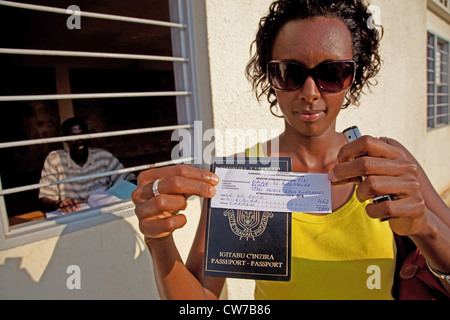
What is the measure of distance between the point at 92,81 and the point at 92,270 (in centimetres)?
892

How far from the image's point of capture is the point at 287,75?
3.60 ft

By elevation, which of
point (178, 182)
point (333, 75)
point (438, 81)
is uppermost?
point (438, 81)

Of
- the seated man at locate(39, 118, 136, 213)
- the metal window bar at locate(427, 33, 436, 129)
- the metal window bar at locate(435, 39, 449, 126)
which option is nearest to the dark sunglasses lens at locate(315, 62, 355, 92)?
the seated man at locate(39, 118, 136, 213)

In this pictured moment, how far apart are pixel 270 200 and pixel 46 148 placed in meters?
8.83

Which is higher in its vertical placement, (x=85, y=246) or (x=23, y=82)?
(x=23, y=82)

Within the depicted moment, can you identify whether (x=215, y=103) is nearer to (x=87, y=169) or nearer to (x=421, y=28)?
(x=87, y=169)

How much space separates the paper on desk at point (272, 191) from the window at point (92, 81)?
3.69ft

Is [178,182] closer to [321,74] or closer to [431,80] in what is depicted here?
[321,74]

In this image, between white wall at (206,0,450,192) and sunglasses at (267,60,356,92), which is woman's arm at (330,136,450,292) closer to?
sunglasses at (267,60,356,92)

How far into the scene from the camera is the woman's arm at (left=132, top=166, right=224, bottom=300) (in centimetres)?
89

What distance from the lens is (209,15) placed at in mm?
2012

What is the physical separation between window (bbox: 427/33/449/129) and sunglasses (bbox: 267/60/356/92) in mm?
6106

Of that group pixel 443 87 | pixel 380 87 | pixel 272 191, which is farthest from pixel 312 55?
pixel 443 87
